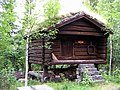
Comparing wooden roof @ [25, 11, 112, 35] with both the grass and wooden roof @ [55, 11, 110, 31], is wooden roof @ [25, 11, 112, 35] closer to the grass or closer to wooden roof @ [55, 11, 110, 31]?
wooden roof @ [55, 11, 110, 31]

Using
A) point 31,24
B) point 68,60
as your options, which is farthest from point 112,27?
point 31,24

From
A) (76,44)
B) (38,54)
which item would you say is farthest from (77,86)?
(38,54)

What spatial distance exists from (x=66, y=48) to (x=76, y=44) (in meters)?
0.73

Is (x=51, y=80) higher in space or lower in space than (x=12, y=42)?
lower

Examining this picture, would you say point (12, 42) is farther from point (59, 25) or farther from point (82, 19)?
point (82, 19)

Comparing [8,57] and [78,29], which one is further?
[78,29]

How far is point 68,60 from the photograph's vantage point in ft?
40.8

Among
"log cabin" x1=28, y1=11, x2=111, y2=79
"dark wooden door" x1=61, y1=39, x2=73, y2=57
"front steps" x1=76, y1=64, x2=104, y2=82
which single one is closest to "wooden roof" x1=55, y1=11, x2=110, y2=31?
"log cabin" x1=28, y1=11, x2=111, y2=79

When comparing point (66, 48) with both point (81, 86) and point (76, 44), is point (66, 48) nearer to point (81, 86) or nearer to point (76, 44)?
point (76, 44)

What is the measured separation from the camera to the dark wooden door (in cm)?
1270

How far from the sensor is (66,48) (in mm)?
12781

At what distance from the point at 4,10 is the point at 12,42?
3.65ft

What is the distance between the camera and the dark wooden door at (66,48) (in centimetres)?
1270

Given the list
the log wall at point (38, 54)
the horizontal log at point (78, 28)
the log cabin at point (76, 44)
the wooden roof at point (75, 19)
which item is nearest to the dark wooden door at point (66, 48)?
the log cabin at point (76, 44)
